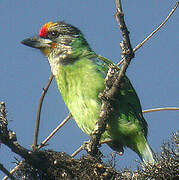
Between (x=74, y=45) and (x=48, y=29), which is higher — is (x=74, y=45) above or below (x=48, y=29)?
below

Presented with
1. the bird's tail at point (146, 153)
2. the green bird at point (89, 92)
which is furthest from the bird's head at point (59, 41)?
the bird's tail at point (146, 153)

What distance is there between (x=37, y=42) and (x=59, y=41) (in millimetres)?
235

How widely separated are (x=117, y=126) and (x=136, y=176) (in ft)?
3.35

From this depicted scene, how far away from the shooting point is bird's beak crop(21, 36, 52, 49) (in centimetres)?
402

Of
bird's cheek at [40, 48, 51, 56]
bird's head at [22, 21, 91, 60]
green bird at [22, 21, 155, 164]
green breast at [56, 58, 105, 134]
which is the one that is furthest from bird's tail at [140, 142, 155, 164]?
bird's cheek at [40, 48, 51, 56]

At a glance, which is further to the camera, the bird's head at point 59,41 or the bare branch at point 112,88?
the bird's head at point 59,41

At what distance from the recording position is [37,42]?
4.02 meters

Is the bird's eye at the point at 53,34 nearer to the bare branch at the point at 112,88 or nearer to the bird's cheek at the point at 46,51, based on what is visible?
the bird's cheek at the point at 46,51

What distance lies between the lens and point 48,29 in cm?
409

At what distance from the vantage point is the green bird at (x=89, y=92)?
138 inches

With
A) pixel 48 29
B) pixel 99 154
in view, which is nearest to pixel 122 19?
pixel 99 154

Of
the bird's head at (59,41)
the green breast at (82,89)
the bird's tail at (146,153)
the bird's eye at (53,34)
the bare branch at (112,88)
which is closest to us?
the bare branch at (112,88)

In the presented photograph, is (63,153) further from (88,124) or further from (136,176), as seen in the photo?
(88,124)

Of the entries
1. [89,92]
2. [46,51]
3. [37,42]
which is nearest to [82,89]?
[89,92]
